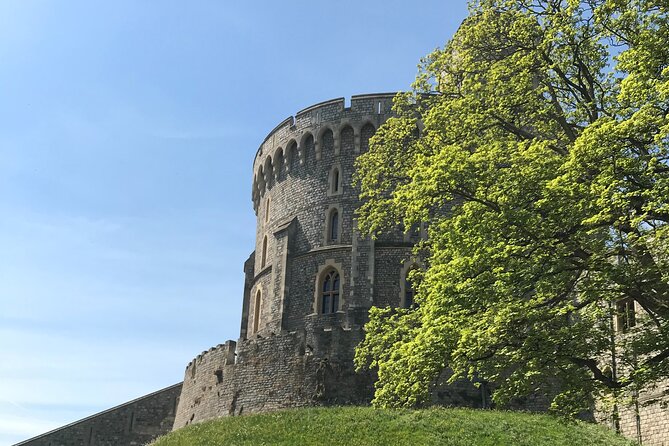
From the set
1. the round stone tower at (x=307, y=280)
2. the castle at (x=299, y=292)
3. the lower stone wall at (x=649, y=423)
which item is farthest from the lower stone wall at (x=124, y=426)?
the lower stone wall at (x=649, y=423)

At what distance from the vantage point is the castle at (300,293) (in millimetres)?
28078

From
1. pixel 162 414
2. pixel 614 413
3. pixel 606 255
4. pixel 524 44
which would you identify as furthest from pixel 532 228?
pixel 162 414

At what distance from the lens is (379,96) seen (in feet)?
114

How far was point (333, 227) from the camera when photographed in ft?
112

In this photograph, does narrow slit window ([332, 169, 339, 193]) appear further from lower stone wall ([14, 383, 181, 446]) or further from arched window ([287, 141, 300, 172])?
lower stone wall ([14, 383, 181, 446])

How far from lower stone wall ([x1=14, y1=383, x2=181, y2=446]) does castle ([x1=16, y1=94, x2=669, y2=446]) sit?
47mm

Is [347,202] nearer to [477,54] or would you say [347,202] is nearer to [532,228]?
[477,54]

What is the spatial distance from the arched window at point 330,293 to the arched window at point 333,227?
1.39 meters

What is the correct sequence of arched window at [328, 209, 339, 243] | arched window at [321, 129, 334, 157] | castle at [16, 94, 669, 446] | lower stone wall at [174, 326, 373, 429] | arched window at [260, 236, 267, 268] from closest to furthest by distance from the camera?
lower stone wall at [174, 326, 373, 429] < castle at [16, 94, 669, 446] < arched window at [328, 209, 339, 243] < arched window at [321, 129, 334, 157] < arched window at [260, 236, 267, 268]

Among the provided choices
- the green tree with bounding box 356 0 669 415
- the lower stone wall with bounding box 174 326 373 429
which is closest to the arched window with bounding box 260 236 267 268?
the lower stone wall with bounding box 174 326 373 429

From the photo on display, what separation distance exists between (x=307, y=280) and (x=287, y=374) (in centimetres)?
621

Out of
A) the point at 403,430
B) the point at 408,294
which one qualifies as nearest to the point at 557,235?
the point at 403,430

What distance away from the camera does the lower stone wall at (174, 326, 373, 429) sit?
27.2m

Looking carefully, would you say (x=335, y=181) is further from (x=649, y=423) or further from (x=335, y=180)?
(x=649, y=423)
